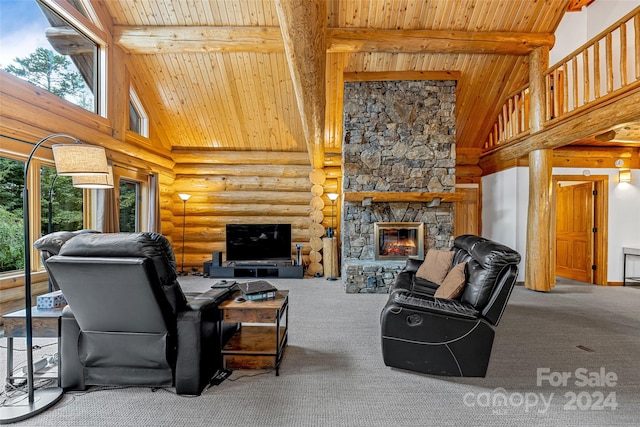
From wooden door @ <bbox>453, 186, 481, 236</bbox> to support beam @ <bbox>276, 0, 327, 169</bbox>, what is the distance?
4.55 m

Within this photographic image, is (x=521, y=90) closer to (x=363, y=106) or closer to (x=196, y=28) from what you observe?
(x=363, y=106)

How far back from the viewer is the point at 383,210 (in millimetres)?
5570

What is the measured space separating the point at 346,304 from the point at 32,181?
14.1 feet

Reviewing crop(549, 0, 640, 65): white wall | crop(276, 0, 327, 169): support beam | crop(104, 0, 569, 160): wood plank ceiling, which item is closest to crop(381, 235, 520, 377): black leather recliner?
crop(276, 0, 327, 169): support beam

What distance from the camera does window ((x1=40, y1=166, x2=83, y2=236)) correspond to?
3.86 m

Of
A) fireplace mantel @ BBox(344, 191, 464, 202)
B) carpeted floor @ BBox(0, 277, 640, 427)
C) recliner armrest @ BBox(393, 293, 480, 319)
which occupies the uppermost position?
fireplace mantel @ BBox(344, 191, 464, 202)

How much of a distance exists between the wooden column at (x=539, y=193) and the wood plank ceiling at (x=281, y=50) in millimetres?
373

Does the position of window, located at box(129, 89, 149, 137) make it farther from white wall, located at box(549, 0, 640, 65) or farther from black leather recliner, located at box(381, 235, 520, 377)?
white wall, located at box(549, 0, 640, 65)

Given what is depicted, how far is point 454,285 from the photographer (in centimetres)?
275

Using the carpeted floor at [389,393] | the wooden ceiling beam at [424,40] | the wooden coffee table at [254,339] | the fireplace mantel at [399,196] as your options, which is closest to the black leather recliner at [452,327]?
the carpeted floor at [389,393]

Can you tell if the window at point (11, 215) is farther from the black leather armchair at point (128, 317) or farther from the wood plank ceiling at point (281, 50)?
the wood plank ceiling at point (281, 50)

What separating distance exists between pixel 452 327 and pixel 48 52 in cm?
552

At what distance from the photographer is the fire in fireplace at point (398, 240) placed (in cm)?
551

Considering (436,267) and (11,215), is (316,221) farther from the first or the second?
(11,215)
